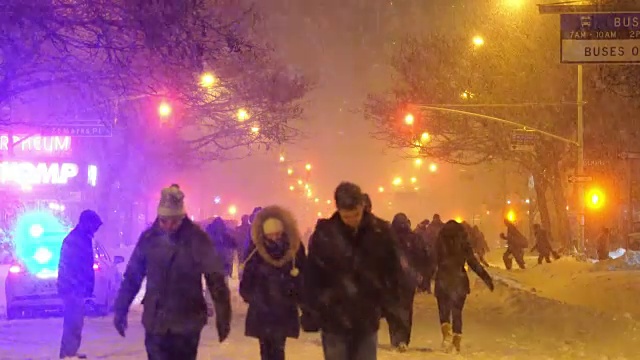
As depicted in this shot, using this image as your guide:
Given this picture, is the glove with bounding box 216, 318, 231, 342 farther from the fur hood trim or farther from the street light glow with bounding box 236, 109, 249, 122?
the street light glow with bounding box 236, 109, 249, 122

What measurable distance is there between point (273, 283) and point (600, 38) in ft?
26.6

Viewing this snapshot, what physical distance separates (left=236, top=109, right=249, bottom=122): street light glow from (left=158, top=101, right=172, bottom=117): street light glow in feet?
8.79

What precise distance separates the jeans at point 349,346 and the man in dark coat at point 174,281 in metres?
0.84

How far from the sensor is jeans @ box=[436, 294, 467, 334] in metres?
10.5

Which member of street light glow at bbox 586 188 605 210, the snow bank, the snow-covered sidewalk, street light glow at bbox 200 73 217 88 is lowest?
the snow-covered sidewalk

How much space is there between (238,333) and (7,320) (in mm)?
4519

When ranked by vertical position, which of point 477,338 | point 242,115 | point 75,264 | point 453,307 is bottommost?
point 477,338

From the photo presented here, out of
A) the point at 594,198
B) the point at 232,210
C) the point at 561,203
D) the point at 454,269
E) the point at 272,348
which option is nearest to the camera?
the point at 272,348

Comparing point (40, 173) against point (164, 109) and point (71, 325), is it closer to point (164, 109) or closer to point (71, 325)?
point (164, 109)

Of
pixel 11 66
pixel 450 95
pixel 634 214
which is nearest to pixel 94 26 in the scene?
pixel 11 66

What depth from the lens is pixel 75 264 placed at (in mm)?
9477

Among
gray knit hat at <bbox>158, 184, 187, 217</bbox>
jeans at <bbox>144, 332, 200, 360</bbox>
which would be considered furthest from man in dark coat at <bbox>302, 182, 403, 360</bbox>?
gray knit hat at <bbox>158, 184, 187, 217</bbox>

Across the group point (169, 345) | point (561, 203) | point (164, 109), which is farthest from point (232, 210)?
point (169, 345)

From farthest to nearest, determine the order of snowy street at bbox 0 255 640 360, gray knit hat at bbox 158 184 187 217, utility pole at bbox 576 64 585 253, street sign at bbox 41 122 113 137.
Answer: utility pole at bbox 576 64 585 253
street sign at bbox 41 122 113 137
snowy street at bbox 0 255 640 360
gray knit hat at bbox 158 184 187 217
